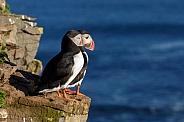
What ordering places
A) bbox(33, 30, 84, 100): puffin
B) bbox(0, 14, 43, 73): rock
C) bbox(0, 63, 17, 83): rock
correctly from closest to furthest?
bbox(33, 30, 84, 100): puffin → bbox(0, 63, 17, 83): rock → bbox(0, 14, 43, 73): rock

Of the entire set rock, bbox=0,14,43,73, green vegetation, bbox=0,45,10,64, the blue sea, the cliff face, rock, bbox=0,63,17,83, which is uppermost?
the blue sea

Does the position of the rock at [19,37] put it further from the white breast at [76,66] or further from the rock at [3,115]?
the rock at [3,115]

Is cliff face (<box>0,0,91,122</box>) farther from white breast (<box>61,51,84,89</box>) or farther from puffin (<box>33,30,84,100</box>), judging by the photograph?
white breast (<box>61,51,84,89</box>)

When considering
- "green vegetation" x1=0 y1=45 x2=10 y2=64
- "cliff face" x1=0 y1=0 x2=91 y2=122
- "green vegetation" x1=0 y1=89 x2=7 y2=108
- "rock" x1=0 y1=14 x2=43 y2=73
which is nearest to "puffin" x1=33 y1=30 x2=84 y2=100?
"cliff face" x1=0 y1=0 x2=91 y2=122

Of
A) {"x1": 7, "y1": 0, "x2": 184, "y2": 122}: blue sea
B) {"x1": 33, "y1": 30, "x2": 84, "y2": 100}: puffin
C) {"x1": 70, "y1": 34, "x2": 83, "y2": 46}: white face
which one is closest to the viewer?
{"x1": 33, "y1": 30, "x2": 84, "y2": 100}: puffin

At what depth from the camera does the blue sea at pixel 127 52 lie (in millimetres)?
57719

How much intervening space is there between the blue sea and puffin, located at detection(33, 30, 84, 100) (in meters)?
35.1

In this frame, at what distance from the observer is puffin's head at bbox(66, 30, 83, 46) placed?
1830cm

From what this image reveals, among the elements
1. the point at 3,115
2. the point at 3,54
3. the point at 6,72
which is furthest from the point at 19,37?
the point at 3,115

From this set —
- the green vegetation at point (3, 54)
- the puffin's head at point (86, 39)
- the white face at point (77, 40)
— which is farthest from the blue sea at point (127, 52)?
the white face at point (77, 40)

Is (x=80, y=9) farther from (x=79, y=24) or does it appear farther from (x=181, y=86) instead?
(x=181, y=86)

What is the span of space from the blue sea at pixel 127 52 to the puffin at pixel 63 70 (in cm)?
3514

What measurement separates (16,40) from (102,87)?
4336 cm

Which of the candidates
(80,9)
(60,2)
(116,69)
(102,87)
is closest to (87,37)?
(102,87)
